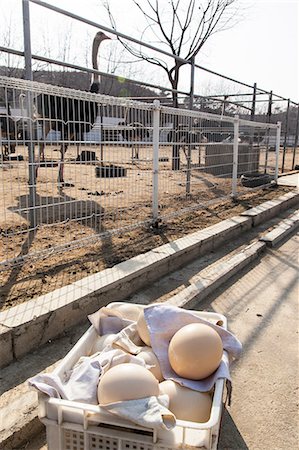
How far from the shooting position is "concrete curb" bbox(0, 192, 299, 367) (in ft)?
7.27

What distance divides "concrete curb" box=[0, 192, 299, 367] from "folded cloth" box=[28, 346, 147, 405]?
0.67m

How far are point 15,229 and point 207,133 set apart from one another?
13.0ft

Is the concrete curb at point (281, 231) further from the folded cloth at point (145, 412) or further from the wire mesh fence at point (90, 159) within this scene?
the folded cloth at point (145, 412)

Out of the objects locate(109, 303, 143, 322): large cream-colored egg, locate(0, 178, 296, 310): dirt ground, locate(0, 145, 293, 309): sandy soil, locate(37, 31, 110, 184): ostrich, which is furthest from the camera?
locate(37, 31, 110, 184): ostrich

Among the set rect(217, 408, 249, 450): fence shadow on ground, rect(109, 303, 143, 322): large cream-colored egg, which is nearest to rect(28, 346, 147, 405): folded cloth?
rect(109, 303, 143, 322): large cream-colored egg

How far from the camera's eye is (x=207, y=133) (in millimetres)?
6664

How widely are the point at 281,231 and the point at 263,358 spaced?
10.3 ft

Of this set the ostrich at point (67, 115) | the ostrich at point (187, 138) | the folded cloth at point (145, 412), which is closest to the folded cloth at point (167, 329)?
the folded cloth at point (145, 412)

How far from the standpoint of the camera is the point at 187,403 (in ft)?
5.12

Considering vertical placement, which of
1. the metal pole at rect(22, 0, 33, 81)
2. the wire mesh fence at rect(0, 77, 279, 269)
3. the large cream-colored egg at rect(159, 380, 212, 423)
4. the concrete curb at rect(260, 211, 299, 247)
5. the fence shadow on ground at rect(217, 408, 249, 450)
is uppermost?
the metal pole at rect(22, 0, 33, 81)


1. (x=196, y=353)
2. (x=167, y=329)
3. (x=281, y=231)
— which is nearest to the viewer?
(x=196, y=353)

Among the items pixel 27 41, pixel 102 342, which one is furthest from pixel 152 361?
pixel 27 41

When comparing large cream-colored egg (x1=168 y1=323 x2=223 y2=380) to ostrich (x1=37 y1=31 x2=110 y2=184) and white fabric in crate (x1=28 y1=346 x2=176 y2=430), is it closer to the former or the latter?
white fabric in crate (x1=28 y1=346 x2=176 y2=430)

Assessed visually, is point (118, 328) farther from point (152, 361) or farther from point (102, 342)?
point (152, 361)
